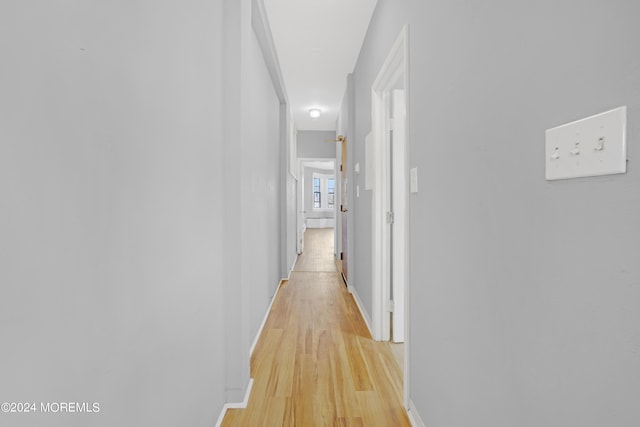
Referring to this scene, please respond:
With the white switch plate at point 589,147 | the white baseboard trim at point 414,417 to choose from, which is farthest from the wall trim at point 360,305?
the white switch plate at point 589,147

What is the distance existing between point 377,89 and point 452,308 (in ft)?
6.42

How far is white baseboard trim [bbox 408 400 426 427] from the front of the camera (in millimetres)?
1569

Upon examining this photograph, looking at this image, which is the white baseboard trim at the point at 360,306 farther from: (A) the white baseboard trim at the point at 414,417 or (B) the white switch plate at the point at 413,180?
(B) the white switch plate at the point at 413,180

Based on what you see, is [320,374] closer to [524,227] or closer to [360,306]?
[360,306]

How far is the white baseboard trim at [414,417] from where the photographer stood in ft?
5.15

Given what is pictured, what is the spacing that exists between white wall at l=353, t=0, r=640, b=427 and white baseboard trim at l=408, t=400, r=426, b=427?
0.37ft

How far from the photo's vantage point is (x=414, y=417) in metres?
1.64

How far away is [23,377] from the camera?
0.55m

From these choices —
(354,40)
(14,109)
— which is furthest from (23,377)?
(354,40)

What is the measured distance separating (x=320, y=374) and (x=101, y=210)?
1.79 m

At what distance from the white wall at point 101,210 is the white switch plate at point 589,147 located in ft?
3.23

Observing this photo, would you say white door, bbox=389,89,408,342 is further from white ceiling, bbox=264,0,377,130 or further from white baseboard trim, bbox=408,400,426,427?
white baseboard trim, bbox=408,400,426,427

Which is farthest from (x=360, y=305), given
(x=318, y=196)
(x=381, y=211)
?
(x=318, y=196)

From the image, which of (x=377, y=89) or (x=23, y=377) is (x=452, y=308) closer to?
(x=23, y=377)
